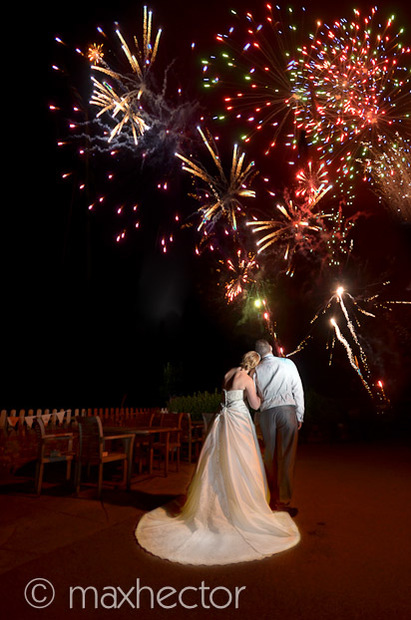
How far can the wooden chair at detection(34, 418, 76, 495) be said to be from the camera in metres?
5.42

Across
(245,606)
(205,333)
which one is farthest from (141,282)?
(245,606)

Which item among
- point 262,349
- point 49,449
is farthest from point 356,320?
point 49,449

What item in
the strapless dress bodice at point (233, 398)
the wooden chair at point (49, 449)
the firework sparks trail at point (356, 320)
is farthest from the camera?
the firework sparks trail at point (356, 320)

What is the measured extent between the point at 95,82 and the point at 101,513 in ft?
23.3

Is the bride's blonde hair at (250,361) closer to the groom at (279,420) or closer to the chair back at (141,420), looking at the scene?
the groom at (279,420)

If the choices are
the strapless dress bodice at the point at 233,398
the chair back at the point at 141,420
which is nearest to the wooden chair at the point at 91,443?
the strapless dress bodice at the point at 233,398

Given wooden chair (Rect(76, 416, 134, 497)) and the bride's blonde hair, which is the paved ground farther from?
the bride's blonde hair

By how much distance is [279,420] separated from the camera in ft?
16.0

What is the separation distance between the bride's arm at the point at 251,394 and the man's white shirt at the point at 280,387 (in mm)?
368

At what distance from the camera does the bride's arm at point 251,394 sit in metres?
4.58

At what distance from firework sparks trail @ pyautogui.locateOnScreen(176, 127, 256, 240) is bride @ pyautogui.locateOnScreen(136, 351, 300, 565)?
18.4ft

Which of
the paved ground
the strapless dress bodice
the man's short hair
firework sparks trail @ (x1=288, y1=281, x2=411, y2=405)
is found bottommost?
the paved ground

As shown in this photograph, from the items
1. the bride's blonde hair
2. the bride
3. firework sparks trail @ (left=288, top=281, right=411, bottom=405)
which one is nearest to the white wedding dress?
the bride

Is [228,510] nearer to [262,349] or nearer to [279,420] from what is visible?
[279,420]
